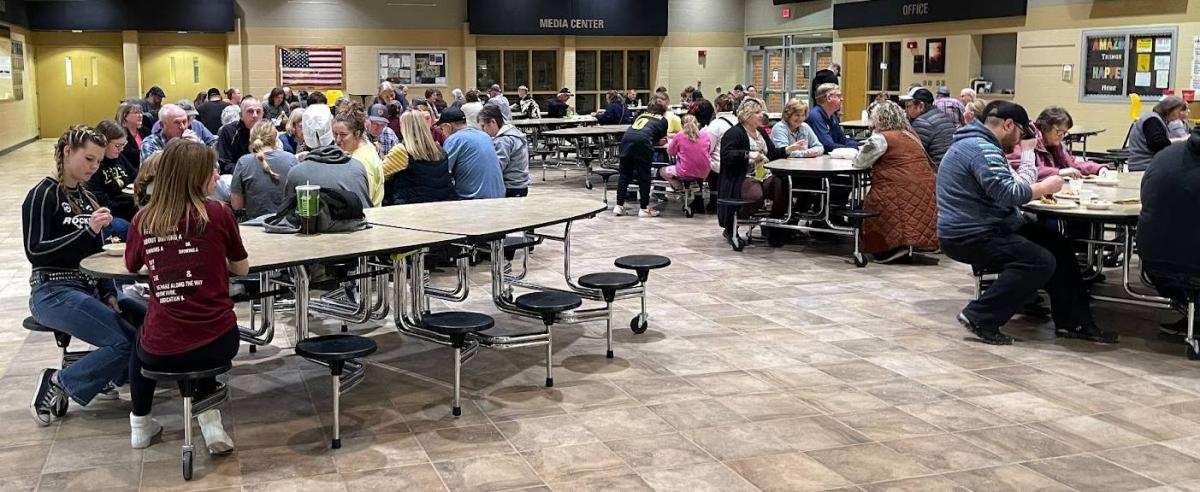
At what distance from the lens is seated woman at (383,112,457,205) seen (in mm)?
7004

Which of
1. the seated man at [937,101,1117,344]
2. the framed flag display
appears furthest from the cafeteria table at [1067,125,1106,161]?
the framed flag display

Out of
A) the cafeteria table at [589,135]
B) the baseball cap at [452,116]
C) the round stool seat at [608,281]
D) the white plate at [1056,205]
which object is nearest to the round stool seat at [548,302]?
the round stool seat at [608,281]

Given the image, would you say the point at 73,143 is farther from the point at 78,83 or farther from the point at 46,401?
the point at 78,83

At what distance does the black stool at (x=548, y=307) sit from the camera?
4.95 metres

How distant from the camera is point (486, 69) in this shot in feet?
72.2

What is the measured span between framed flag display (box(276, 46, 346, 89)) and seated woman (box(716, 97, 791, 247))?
13467 millimetres

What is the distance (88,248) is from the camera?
170 inches

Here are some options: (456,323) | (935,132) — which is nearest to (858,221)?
(935,132)

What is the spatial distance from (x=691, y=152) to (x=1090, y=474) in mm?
6788

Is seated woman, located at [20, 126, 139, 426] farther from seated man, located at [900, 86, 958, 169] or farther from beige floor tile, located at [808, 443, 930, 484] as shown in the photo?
seated man, located at [900, 86, 958, 169]

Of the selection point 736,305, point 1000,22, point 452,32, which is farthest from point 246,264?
point 452,32

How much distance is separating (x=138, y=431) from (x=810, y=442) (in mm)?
2523

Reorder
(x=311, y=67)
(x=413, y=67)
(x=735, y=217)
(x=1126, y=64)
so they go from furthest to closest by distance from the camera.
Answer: (x=413, y=67)
(x=311, y=67)
(x=1126, y=64)
(x=735, y=217)

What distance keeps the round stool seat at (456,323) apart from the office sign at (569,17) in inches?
686
